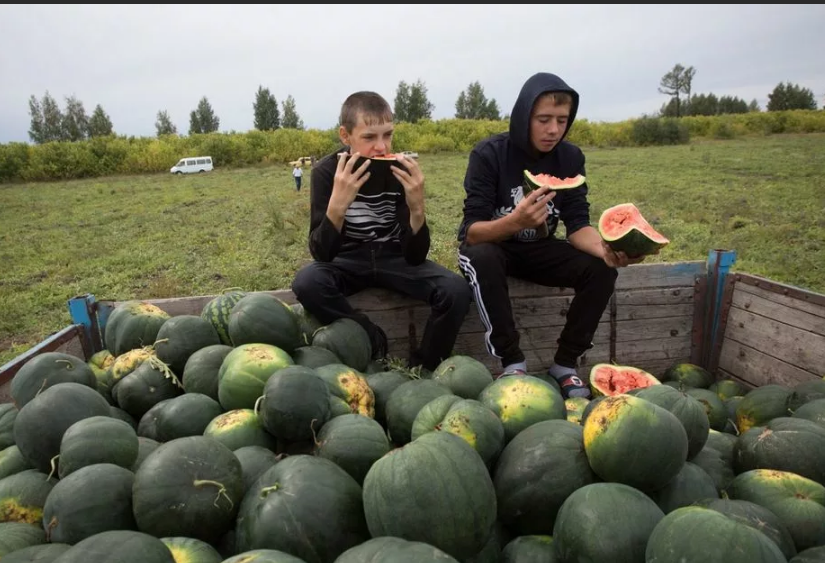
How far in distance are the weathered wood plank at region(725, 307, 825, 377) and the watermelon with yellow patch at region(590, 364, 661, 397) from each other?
0.81m

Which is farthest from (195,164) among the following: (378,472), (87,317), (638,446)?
(638,446)

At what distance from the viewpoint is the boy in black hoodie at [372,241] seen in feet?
12.1

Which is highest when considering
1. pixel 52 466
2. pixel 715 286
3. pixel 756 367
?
pixel 715 286

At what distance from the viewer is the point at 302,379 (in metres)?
2.39

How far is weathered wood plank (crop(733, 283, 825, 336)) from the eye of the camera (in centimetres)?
345

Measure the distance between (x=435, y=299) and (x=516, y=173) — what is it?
120 centimetres

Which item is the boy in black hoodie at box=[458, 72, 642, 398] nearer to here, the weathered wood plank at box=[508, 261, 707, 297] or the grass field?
the weathered wood plank at box=[508, 261, 707, 297]

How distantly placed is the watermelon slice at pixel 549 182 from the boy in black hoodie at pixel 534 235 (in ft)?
0.50

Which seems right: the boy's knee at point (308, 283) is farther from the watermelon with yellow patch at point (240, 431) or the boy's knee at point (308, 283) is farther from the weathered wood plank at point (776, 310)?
the weathered wood plank at point (776, 310)

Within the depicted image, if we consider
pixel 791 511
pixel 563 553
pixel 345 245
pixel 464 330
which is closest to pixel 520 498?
pixel 563 553

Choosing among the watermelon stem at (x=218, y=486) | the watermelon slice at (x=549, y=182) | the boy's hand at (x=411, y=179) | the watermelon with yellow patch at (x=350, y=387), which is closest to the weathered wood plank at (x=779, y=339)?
the watermelon slice at (x=549, y=182)

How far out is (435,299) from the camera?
12.5 ft

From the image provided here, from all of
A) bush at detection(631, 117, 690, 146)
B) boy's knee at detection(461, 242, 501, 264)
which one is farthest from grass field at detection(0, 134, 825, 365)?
bush at detection(631, 117, 690, 146)

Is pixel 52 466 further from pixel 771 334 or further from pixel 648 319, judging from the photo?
pixel 771 334
